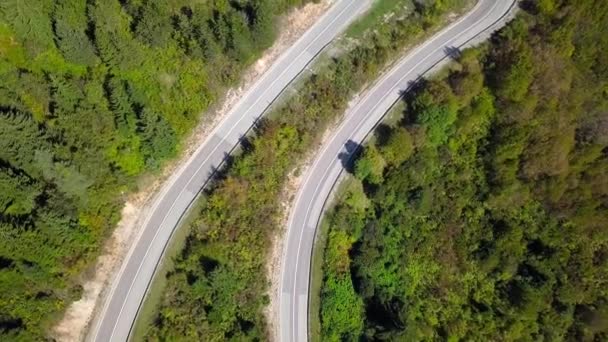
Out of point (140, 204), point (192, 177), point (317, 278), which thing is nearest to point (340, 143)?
point (317, 278)

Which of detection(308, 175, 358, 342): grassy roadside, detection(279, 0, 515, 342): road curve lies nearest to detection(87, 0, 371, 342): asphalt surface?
detection(279, 0, 515, 342): road curve

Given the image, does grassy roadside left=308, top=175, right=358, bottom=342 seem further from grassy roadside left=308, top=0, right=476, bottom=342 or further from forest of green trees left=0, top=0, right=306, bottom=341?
forest of green trees left=0, top=0, right=306, bottom=341

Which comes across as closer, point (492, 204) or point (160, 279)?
point (160, 279)

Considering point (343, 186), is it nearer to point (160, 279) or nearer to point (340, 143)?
point (340, 143)

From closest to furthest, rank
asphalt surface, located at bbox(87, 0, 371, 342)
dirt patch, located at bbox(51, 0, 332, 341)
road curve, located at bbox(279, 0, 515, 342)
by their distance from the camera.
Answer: dirt patch, located at bbox(51, 0, 332, 341), asphalt surface, located at bbox(87, 0, 371, 342), road curve, located at bbox(279, 0, 515, 342)

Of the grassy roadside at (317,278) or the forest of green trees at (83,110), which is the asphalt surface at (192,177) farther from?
the grassy roadside at (317,278)

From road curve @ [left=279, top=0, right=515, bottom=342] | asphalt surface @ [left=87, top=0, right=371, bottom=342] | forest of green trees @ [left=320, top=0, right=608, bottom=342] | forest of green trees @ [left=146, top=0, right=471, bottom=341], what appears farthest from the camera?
forest of green trees @ [left=320, top=0, right=608, bottom=342]
